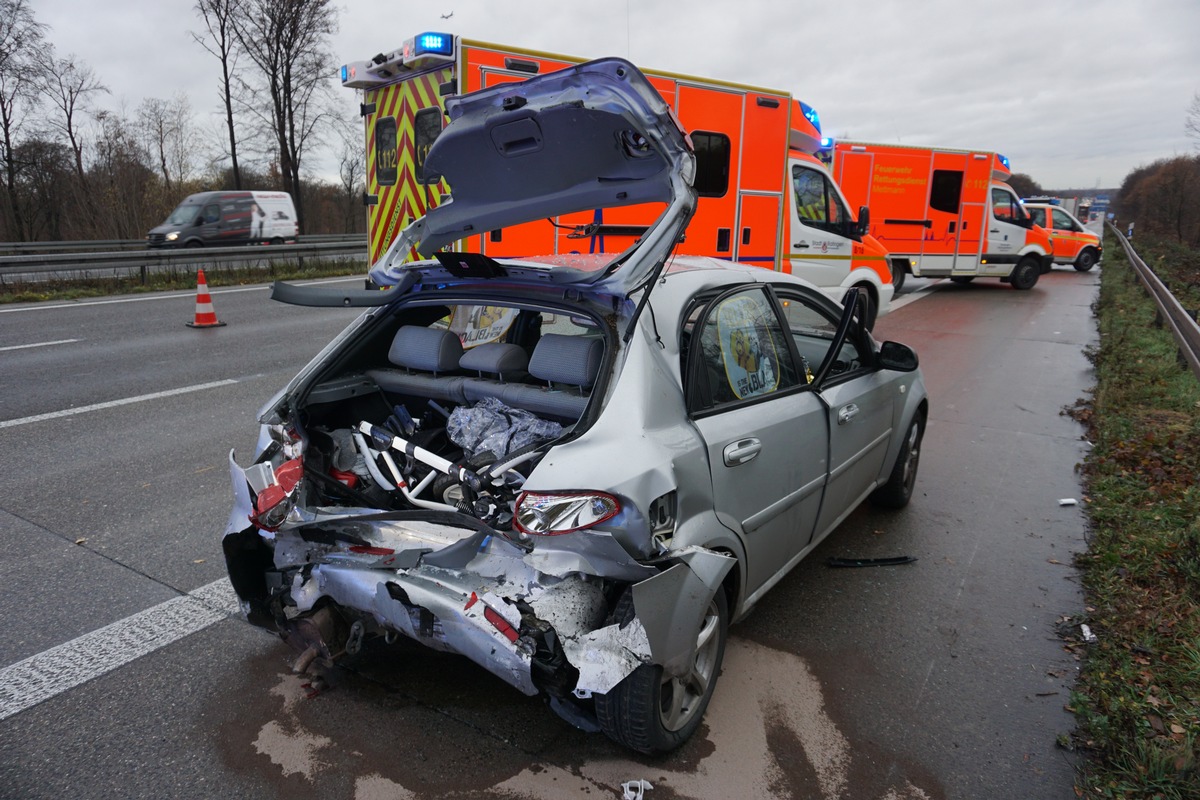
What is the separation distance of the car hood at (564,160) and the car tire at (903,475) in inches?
93.4

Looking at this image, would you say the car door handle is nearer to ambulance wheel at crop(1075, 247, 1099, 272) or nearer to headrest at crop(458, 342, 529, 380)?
headrest at crop(458, 342, 529, 380)

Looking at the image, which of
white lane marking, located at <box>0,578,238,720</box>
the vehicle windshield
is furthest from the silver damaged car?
the vehicle windshield

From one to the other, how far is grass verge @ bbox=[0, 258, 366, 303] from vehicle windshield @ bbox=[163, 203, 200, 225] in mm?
4697

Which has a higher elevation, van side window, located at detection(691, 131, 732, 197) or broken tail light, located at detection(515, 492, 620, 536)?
van side window, located at detection(691, 131, 732, 197)

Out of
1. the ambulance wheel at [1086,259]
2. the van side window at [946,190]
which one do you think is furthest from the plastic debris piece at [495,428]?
the ambulance wheel at [1086,259]

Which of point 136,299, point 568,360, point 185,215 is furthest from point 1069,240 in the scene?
point 568,360

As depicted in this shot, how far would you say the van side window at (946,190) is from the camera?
56.1 feet

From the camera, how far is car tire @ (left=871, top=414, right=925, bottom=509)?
488 centimetres

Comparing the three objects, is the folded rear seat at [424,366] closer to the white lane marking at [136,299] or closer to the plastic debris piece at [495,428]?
the plastic debris piece at [495,428]

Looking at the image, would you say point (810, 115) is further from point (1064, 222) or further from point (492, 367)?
point (1064, 222)

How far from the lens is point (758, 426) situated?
10.1 ft

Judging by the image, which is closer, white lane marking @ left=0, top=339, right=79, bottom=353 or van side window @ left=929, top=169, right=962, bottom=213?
white lane marking @ left=0, top=339, right=79, bottom=353

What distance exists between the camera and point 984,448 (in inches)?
256

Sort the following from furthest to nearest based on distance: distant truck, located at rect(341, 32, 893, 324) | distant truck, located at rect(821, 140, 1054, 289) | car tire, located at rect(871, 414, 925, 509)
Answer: distant truck, located at rect(821, 140, 1054, 289)
distant truck, located at rect(341, 32, 893, 324)
car tire, located at rect(871, 414, 925, 509)
